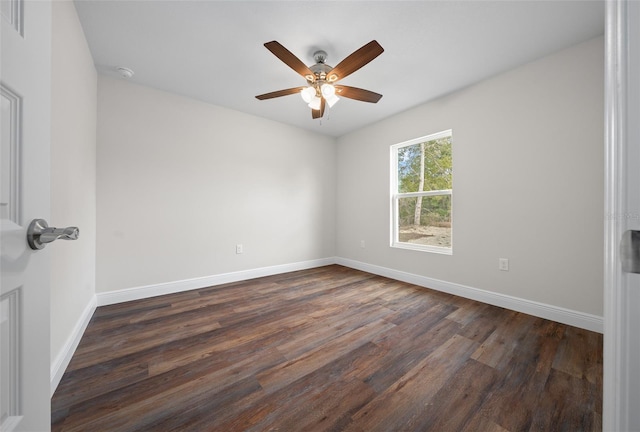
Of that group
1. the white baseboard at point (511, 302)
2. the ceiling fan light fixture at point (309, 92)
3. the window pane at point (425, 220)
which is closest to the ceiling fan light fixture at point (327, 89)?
the ceiling fan light fixture at point (309, 92)

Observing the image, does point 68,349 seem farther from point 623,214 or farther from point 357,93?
point 357,93

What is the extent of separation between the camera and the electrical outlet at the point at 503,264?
7.74ft

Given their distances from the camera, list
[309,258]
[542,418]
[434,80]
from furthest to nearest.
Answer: [309,258] → [434,80] → [542,418]

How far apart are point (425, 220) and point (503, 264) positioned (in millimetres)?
990

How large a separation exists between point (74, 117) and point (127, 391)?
1882 mm

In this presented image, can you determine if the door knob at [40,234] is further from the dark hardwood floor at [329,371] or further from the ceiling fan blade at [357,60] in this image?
the ceiling fan blade at [357,60]

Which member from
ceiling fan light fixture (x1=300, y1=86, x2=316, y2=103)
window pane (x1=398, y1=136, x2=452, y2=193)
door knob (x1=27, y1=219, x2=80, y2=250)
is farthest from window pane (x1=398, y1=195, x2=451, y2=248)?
door knob (x1=27, y1=219, x2=80, y2=250)

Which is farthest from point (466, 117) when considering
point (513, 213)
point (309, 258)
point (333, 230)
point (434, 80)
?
point (309, 258)

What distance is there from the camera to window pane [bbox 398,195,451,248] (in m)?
2.93

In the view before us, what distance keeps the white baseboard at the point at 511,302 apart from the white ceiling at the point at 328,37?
2.27m

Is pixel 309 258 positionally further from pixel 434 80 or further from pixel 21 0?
pixel 21 0

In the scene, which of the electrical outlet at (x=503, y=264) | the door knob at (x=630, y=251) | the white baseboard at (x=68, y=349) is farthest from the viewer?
the electrical outlet at (x=503, y=264)

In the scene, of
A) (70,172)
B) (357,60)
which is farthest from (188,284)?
(357,60)

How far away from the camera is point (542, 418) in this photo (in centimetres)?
112
